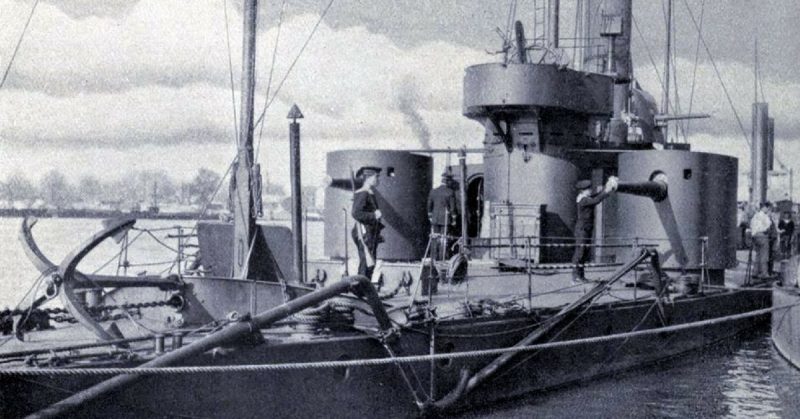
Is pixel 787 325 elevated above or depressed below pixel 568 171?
below

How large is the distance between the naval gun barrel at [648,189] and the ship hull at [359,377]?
1848 mm

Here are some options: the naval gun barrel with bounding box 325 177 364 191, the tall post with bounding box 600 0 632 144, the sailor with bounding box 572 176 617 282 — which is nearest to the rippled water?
the sailor with bounding box 572 176 617 282

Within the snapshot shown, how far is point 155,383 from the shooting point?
249 inches

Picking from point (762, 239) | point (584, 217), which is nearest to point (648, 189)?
point (584, 217)

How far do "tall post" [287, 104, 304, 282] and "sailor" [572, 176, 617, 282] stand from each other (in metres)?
4.66

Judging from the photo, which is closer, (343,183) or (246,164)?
(246,164)

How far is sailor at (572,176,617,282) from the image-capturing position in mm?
12109

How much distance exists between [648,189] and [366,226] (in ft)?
16.0

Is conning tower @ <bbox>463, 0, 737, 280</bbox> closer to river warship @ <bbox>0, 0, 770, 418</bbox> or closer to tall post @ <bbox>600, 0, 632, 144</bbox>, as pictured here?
river warship @ <bbox>0, 0, 770, 418</bbox>

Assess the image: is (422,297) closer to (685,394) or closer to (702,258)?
(685,394)

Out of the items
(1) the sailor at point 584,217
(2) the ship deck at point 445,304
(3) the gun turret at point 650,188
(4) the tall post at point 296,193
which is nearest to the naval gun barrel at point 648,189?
(3) the gun turret at point 650,188

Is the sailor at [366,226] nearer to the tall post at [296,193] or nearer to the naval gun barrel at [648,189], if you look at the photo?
the tall post at [296,193]

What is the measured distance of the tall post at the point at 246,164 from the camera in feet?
28.4

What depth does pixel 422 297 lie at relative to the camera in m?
9.95
